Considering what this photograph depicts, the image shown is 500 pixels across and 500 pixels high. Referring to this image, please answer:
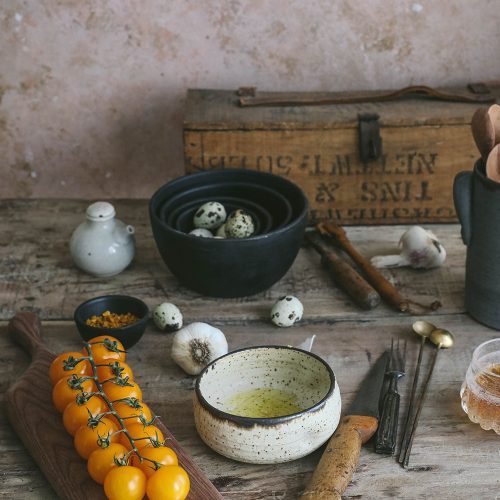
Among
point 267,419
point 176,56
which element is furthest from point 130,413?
point 176,56

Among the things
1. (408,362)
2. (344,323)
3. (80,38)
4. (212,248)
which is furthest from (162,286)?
(80,38)

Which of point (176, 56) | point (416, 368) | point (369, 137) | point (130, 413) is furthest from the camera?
point (176, 56)

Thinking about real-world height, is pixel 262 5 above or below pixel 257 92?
above

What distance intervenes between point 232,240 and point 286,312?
0.47 ft

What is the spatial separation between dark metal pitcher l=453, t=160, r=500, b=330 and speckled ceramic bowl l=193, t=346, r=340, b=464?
34 cm

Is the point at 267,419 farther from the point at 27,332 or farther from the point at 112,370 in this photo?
the point at 27,332

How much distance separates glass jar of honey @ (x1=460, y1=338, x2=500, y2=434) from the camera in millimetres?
1055

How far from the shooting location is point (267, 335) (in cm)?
130

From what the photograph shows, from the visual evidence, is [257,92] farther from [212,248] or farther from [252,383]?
[252,383]

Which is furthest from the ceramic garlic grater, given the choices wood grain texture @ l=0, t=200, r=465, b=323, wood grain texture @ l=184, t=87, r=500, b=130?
wood grain texture @ l=184, t=87, r=500, b=130

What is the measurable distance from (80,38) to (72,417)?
3.17 feet

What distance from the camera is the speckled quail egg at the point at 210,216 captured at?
1.42 metres

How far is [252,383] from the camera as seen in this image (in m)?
1.12

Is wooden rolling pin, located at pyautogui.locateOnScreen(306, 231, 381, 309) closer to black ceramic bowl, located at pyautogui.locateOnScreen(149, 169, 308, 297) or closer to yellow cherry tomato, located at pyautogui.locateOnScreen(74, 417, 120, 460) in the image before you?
black ceramic bowl, located at pyautogui.locateOnScreen(149, 169, 308, 297)
